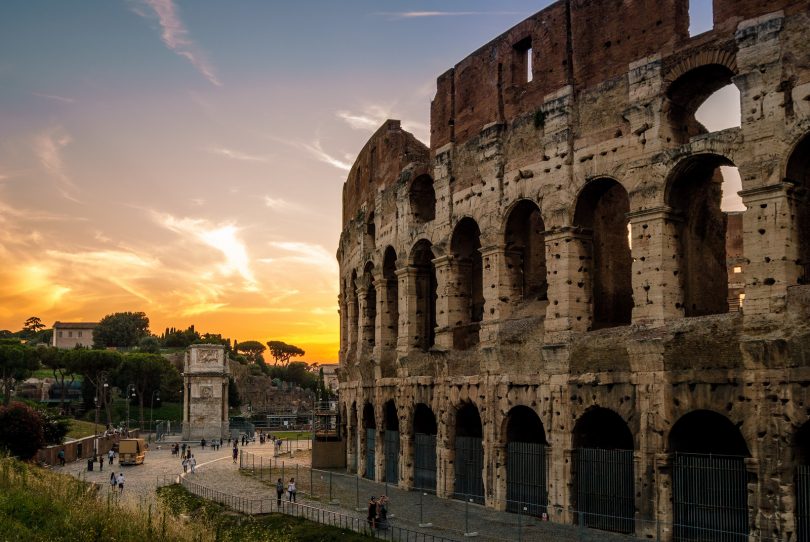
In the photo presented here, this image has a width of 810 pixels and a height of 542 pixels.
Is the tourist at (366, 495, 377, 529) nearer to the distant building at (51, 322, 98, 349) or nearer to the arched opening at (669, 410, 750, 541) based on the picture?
the arched opening at (669, 410, 750, 541)

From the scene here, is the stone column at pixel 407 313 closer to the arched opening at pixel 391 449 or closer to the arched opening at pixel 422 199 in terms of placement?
the arched opening at pixel 422 199

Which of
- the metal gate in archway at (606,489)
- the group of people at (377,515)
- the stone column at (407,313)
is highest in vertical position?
the stone column at (407,313)

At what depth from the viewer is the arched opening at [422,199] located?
2802 cm

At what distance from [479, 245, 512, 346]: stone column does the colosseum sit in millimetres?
82

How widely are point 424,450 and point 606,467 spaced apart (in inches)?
332

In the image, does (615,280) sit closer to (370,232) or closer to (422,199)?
(422,199)

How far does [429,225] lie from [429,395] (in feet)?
17.6

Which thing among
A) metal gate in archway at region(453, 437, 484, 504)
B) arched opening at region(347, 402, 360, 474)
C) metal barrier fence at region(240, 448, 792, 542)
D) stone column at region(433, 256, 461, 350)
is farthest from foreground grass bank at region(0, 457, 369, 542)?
arched opening at region(347, 402, 360, 474)

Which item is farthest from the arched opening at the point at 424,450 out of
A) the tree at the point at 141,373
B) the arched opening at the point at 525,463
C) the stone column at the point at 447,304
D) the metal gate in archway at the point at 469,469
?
the tree at the point at 141,373

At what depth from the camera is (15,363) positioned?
216 ft

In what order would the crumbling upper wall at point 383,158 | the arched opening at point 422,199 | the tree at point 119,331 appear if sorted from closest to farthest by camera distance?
the arched opening at point 422,199
the crumbling upper wall at point 383,158
the tree at point 119,331

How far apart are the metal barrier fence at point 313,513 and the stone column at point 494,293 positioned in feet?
19.8

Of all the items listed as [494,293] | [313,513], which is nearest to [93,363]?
[313,513]

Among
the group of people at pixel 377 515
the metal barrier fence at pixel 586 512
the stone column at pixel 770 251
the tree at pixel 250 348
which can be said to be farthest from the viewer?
the tree at pixel 250 348
